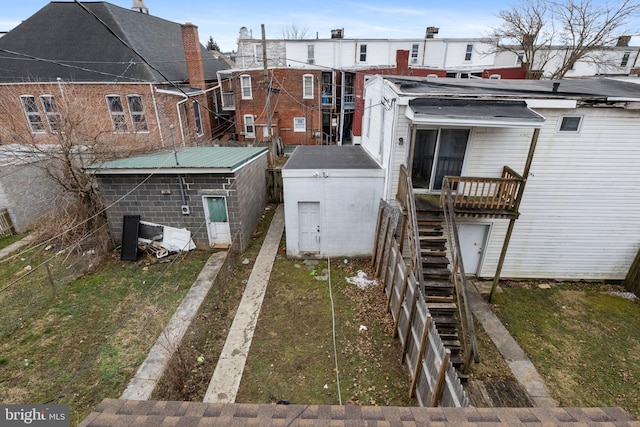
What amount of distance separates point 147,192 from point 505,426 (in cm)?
1136

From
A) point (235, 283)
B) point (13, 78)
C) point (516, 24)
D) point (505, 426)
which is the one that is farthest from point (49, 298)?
point (516, 24)

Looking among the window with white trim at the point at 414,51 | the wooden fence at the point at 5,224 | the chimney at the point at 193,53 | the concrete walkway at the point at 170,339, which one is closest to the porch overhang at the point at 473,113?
the concrete walkway at the point at 170,339

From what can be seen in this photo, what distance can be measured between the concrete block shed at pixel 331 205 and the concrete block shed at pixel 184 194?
204cm

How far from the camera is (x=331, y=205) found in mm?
9953

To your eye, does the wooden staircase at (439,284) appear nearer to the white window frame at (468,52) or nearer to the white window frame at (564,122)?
the white window frame at (564,122)

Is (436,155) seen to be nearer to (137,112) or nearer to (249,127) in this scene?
(137,112)

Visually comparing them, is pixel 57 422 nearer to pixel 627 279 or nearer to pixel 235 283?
pixel 235 283

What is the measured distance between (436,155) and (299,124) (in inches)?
702

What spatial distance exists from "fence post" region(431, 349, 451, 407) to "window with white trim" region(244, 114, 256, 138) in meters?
23.3

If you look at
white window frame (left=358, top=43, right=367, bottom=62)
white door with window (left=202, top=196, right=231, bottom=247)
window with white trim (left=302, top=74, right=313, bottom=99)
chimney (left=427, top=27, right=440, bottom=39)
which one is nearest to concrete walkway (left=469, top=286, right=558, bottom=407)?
white door with window (left=202, top=196, right=231, bottom=247)

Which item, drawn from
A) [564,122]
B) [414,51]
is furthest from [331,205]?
[414,51]

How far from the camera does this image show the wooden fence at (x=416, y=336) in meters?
4.43

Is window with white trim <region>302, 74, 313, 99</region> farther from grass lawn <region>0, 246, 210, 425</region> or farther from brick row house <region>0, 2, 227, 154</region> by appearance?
grass lawn <region>0, 246, 210, 425</region>

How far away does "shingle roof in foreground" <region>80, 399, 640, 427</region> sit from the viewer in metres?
2.68
